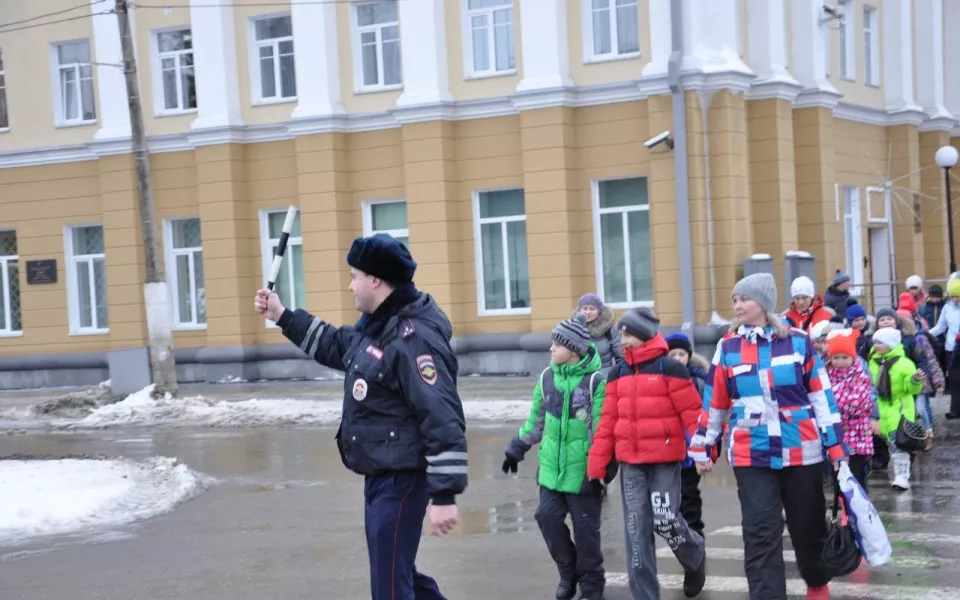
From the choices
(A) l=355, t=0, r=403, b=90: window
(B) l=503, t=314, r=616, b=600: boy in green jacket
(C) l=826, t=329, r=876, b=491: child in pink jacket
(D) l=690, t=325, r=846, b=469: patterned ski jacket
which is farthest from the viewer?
(A) l=355, t=0, r=403, b=90: window

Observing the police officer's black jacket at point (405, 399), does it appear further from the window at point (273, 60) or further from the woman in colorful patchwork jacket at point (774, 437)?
the window at point (273, 60)

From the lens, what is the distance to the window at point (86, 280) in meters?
29.2

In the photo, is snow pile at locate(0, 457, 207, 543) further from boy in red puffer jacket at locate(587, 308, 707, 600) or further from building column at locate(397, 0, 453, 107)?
building column at locate(397, 0, 453, 107)

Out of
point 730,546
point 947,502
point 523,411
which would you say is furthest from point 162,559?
point 523,411

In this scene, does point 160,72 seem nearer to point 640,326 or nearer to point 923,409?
point 923,409

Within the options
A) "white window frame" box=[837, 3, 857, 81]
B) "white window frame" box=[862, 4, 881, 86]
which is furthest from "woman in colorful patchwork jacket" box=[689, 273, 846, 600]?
"white window frame" box=[862, 4, 881, 86]

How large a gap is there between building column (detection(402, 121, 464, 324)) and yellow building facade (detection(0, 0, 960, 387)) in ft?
0.15

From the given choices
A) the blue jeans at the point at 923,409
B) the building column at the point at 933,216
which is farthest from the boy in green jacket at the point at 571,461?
the building column at the point at 933,216

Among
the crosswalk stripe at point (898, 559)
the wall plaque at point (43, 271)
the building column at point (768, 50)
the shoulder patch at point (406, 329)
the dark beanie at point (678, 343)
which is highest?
the building column at point (768, 50)

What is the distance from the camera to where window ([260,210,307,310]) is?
88.8ft

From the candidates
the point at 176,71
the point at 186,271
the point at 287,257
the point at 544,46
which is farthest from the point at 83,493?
the point at 176,71

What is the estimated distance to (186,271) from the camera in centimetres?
2822

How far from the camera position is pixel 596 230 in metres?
24.2

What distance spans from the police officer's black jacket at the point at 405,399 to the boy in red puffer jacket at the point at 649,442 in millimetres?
1999
